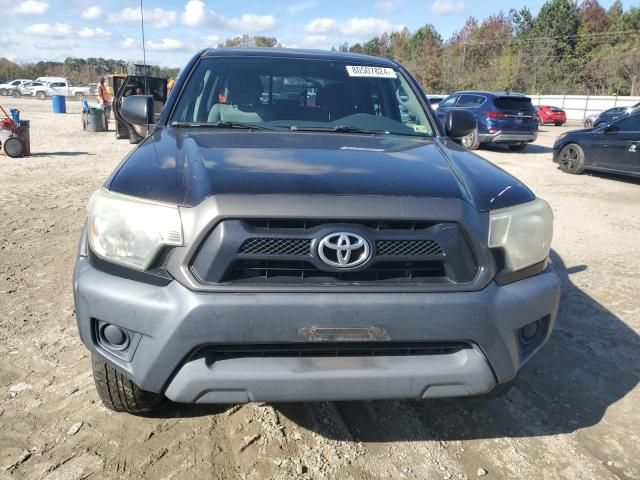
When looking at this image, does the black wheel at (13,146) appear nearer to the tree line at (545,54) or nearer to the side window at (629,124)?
the side window at (629,124)

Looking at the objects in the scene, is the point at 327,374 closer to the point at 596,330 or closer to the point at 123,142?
the point at 596,330

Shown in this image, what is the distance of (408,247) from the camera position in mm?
2117

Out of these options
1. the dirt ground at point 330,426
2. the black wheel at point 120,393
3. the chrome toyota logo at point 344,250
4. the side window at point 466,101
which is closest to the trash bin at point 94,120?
the side window at point 466,101

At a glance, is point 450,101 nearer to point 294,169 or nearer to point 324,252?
point 294,169

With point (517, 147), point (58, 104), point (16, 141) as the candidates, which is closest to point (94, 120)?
point (16, 141)

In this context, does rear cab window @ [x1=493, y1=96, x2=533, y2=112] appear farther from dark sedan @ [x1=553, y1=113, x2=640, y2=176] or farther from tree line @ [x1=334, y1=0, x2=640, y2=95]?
tree line @ [x1=334, y1=0, x2=640, y2=95]

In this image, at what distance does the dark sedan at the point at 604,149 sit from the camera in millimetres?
10531

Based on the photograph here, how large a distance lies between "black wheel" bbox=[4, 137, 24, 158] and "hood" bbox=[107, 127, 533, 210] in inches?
416

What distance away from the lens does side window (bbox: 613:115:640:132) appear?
1054 centimetres

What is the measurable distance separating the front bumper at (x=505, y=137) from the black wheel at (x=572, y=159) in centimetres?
284

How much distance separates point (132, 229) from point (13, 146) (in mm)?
11562

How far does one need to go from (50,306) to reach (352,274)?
111 inches

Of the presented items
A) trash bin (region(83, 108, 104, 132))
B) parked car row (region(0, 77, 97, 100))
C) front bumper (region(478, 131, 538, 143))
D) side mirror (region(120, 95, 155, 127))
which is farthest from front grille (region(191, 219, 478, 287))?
parked car row (region(0, 77, 97, 100))

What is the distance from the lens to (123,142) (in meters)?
16.2
